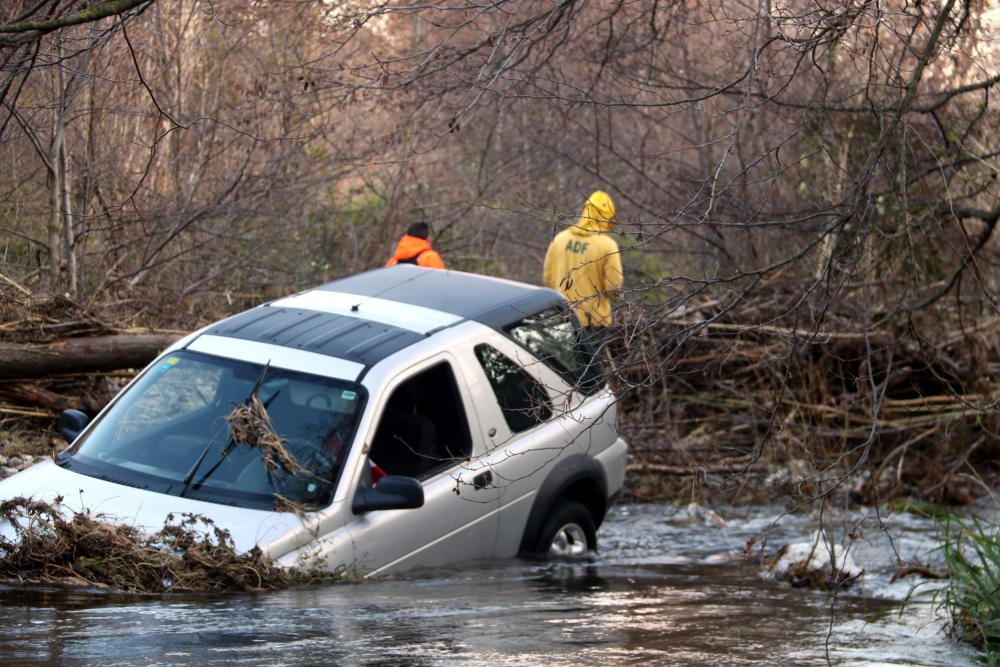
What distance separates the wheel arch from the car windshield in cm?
138

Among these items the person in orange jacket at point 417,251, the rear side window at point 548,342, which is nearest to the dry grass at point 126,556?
the rear side window at point 548,342

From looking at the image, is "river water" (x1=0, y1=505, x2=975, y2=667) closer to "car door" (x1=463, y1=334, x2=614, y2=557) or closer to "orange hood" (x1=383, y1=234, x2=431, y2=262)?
"car door" (x1=463, y1=334, x2=614, y2=557)

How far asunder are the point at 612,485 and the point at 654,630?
2.22 metres

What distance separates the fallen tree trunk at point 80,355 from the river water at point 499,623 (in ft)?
12.3

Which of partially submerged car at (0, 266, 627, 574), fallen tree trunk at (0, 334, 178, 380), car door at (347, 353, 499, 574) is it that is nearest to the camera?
partially submerged car at (0, 266, 627, 574)

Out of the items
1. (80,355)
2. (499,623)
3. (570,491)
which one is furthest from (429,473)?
(80,355)

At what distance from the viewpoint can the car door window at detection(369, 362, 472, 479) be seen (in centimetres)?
728

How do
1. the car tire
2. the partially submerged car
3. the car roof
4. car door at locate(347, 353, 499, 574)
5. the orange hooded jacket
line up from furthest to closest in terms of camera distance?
the orange hooded jacket
the car tire
the car roof
car door at locate(347, 353, 499, 574)
the partially submerged car

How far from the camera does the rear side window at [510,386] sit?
7.80 metres

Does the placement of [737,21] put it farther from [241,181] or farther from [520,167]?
[520,167]

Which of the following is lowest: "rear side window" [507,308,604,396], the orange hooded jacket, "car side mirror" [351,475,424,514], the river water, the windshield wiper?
the river water

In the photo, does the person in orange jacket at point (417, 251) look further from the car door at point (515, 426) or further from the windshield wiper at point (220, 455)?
the windshield wiper at point (220, 455)

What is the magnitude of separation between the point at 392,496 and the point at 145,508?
1164mm

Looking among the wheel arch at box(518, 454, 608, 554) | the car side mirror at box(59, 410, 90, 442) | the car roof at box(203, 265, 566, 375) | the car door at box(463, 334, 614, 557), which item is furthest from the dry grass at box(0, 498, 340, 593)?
the wheel arch at box(518, 454, 608, 554)
